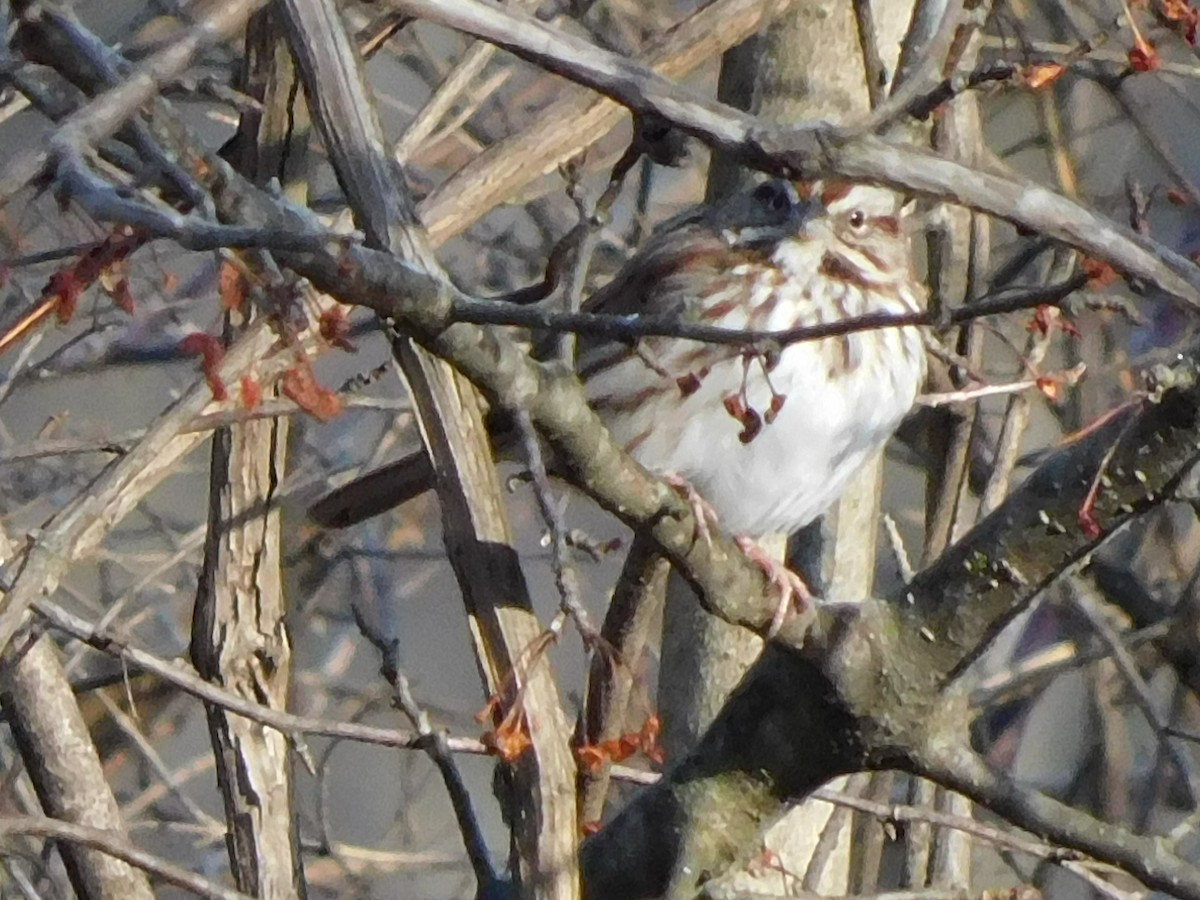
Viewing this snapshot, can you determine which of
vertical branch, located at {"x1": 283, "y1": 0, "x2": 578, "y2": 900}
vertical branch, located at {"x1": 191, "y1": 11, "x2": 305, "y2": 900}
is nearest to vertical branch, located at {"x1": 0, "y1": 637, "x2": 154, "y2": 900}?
vertical branch, located at {"x1": 191, "y1": 11, "x2": 305, "y2": 900}

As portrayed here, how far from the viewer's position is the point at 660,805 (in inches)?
103

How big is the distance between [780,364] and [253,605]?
0.92 meters

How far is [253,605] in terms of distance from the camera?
10.1 ft

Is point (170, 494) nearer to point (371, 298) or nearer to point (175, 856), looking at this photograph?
point (175, 856)

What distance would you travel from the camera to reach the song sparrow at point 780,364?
332 cm

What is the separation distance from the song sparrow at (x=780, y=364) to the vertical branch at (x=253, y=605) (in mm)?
372

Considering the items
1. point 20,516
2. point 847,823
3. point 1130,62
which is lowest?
point 847,823

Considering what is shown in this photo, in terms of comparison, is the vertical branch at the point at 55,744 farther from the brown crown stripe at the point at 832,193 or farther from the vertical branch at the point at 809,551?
the brown crown stripe at the point at 832,193

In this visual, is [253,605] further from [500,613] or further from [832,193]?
[832,193]

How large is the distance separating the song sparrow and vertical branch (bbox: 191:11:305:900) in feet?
1.22

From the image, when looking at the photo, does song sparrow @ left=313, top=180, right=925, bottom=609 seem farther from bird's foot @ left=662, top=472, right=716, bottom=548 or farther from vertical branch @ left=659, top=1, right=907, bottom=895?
bird's foot @ left=662, top=472, right=716, bottom=548

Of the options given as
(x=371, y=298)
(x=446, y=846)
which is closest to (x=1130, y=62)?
(x=371, y=298)

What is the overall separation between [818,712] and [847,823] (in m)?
1.10

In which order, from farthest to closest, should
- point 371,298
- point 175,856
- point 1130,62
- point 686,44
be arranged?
1. point 175,856
2. point 686,44
3. point 1130,62
4. point 371,298
